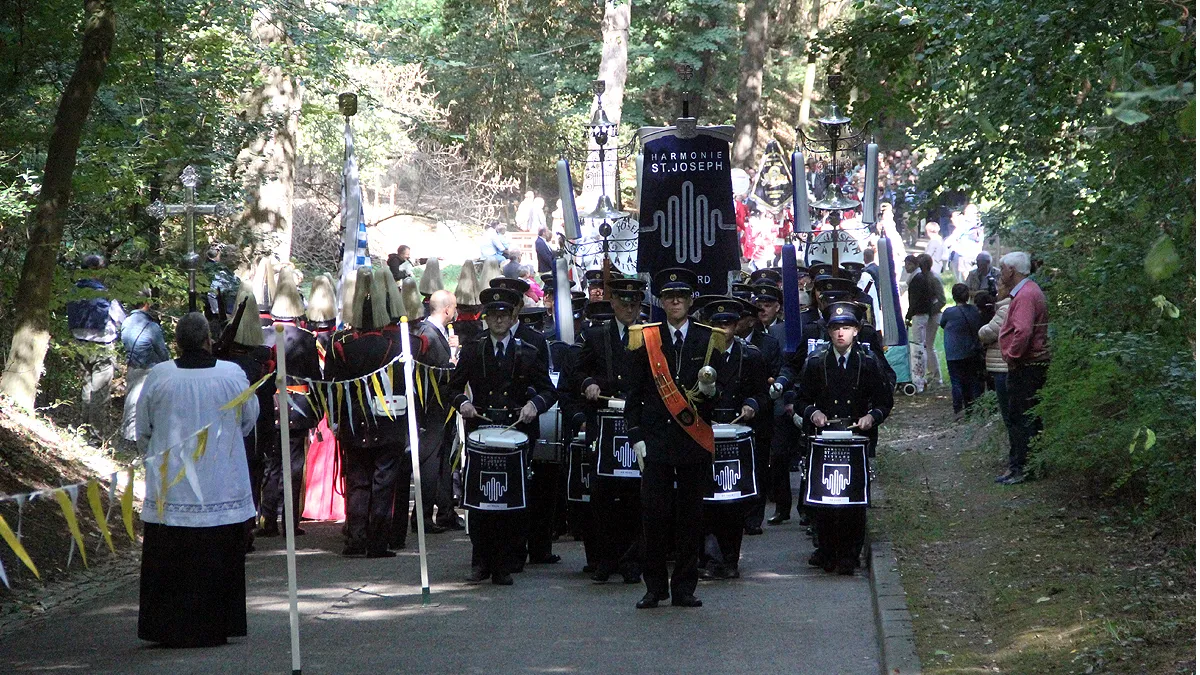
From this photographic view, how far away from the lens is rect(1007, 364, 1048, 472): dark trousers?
1277 cm

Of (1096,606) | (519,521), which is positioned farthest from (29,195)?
(1096,606)

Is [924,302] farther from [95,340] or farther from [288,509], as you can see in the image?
[288,509]

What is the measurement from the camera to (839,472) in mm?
10086

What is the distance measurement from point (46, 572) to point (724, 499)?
15.5 feet

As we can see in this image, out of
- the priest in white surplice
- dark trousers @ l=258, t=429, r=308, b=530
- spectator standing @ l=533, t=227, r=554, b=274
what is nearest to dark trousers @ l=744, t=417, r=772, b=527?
dark trousers @ l=258, t=429, r=308, b=530

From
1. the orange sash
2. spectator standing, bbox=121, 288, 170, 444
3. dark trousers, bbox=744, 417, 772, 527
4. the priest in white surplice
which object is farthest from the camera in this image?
spectator standing, bbox=121, 288, 170, 444

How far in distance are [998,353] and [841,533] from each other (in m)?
4.64

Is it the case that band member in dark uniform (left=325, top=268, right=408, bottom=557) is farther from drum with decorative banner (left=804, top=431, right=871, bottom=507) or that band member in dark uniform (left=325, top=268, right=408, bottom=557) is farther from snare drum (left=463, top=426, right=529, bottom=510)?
drum with decorative banner (left=804, top=431, right=871, bottom=507)

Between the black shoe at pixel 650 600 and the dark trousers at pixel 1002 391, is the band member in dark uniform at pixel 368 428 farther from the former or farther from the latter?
the dark trousers at pixel 1002 391

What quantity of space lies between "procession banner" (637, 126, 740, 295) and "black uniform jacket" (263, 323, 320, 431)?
2.77m

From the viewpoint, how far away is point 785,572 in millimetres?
10414

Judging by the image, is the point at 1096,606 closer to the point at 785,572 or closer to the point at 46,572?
the point at 785,572

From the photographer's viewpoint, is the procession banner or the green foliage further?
the procession banner

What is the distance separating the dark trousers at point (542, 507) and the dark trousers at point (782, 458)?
2.34 meters
